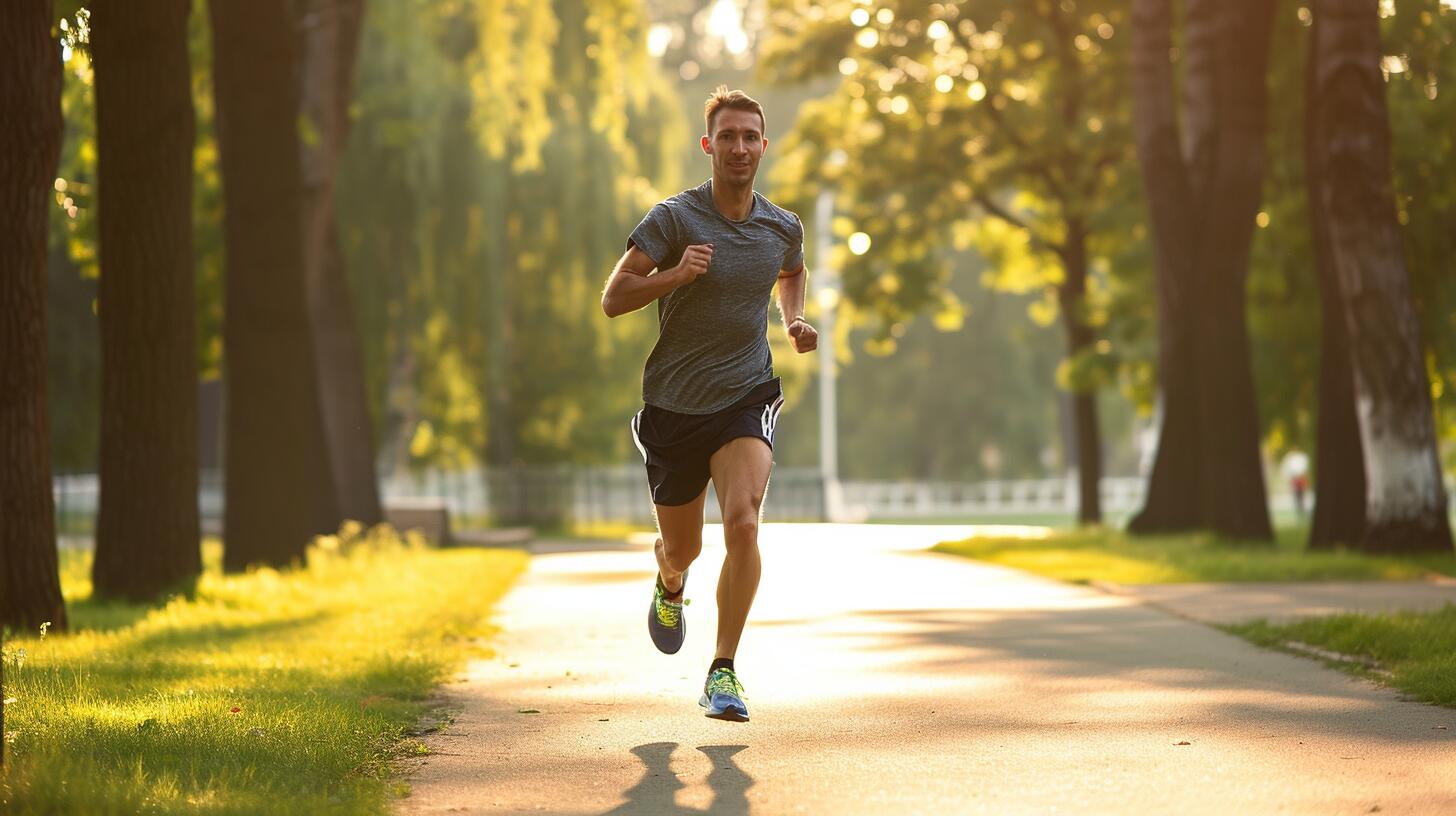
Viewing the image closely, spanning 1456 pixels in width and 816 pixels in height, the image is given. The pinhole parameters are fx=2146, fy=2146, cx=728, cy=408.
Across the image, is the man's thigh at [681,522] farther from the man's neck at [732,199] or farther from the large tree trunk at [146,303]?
the large tree trunk at [146,303]

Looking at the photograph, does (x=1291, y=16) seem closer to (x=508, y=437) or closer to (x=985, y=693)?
(x=985, y=693)

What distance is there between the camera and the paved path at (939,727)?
588cm

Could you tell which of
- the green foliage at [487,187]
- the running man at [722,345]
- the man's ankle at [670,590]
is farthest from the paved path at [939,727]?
the green foliage at [487,187]

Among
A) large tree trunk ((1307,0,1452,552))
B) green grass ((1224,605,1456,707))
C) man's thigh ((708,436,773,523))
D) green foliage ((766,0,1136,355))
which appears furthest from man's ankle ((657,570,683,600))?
green foliage ((766,0,1136,355))

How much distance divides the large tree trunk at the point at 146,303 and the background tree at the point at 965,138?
16.1 metres

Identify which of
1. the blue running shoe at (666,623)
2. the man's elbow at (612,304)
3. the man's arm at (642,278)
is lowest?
the blue running shoe at (666,623)

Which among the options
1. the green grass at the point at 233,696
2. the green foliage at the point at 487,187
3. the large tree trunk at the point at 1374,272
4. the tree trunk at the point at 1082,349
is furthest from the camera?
the tree trunk at the point at 1082,349

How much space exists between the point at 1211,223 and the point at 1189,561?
4.44 m

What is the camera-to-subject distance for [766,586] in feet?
54.9

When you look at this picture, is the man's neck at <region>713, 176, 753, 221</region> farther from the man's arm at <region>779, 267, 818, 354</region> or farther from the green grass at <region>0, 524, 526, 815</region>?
the green grass at <region>0, 524, 526, 815</region>

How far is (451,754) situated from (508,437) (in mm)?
32095

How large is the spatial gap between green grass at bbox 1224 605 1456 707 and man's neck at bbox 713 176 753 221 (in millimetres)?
3051

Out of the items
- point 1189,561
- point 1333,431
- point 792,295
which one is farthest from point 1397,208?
point 792,295

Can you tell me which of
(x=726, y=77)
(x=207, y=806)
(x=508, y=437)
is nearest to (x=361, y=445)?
(x=508, y=437)
